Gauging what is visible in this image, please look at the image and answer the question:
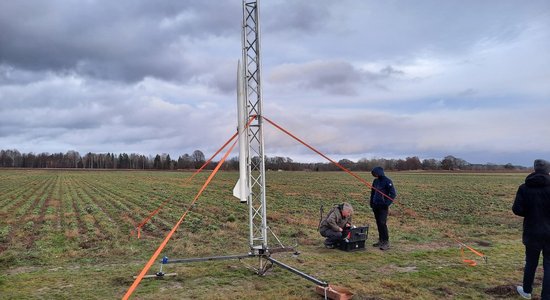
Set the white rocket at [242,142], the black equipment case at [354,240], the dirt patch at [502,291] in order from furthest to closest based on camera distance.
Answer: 1. the black equipment case at [354,240]
2. the white rocket at [242,142]
3. the dirt patch at [502,291]

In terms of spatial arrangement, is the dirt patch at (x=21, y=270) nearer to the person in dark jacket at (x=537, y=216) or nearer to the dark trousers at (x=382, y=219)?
the dark trousers at (x=382, y=219)

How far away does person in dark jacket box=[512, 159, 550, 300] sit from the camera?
6.48 metres

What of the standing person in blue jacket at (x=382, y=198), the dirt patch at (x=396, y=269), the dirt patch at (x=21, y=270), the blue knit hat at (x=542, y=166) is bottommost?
the dirt patch at (x=21, y=270)

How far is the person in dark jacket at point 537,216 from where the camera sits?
6477 mm

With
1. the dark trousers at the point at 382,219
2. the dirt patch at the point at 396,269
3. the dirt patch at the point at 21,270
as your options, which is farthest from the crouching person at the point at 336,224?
the dirt patch at the point at 21,270

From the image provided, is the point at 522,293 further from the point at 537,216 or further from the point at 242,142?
the point at 242,142

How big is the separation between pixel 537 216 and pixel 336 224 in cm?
498

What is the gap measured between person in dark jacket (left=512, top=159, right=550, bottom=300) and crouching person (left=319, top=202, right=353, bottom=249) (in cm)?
451

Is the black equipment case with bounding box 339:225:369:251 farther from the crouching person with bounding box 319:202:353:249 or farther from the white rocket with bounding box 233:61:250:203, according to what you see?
the white rocket with bounding box 233:61:250:203

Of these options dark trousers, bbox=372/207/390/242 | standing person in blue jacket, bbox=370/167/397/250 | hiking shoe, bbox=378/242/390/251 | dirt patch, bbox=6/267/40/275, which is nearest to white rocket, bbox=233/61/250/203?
standing person in blue jacket, bbox=370/167/397/250

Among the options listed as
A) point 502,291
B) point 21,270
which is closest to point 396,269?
point 502,291

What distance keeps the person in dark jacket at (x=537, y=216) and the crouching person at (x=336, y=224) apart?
14.8ft

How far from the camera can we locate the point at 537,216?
6531mm

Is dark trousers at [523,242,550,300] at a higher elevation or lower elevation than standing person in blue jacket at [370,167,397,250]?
lower
